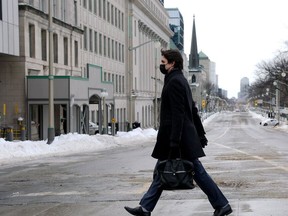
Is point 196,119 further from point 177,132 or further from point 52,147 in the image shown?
point 52,147

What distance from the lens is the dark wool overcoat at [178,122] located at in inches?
243

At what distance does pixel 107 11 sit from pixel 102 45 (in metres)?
4.00

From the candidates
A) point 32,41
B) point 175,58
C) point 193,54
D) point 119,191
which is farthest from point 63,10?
point 193,54

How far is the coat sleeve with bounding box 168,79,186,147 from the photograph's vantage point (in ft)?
20.0

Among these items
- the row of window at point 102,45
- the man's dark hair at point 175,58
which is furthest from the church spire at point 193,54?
the man's dark hair at point 175,58

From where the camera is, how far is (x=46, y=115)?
33750mm

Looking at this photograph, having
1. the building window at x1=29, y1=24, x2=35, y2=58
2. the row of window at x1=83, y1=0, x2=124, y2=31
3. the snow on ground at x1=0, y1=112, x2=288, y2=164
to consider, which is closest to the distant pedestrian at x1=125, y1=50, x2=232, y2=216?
the snow on ground at x1=0, y1=112, x2=288, y2=164

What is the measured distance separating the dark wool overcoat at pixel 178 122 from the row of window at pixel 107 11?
40.6 m

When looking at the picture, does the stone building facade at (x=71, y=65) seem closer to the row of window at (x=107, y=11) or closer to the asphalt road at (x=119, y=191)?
the row of window at (x=107, y=11)

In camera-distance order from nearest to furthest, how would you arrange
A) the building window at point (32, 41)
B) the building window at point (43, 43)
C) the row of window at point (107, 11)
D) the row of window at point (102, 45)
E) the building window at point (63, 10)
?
the building window at point (32, 41), the building window at point (43, 43), the building window at point (63, 10), the row of window at point (102, 45), the row of window at point (107, 11)

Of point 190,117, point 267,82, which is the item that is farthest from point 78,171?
point 267,82

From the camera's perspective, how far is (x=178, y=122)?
6152 millimetres

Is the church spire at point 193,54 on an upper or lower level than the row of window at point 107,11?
upper

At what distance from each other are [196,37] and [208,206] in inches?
6964
